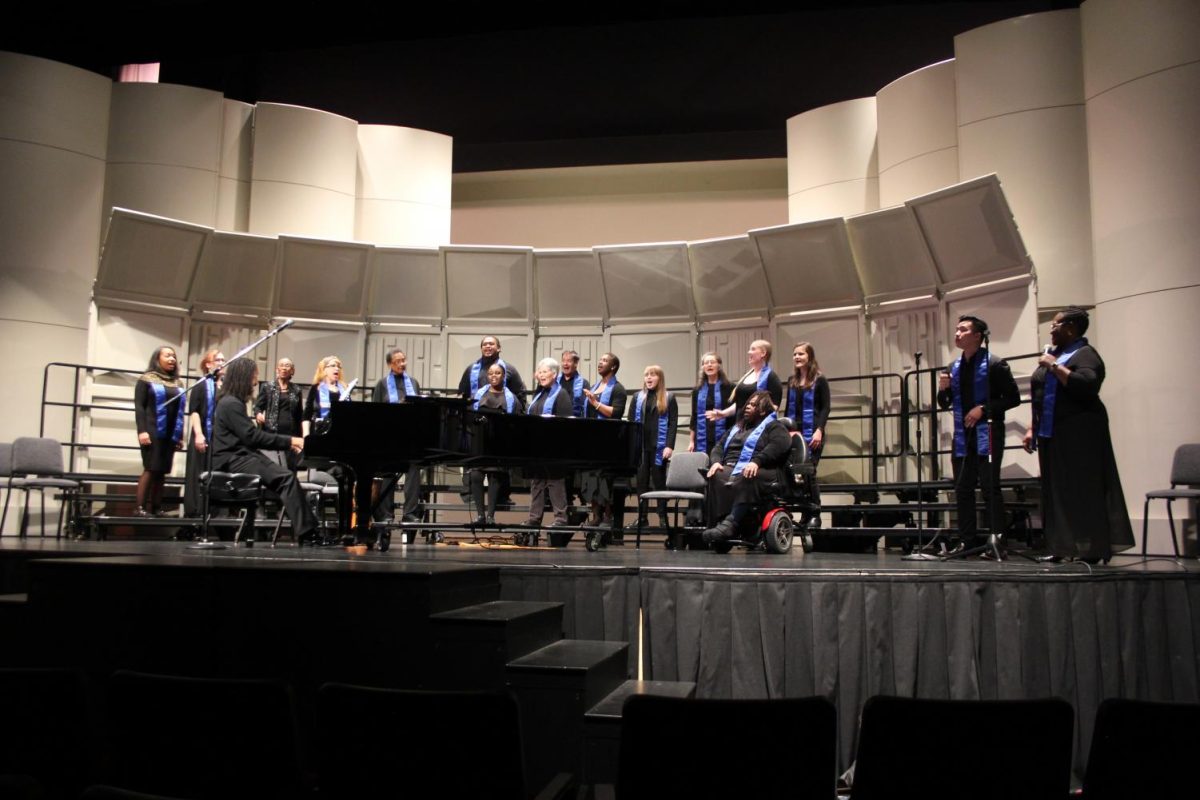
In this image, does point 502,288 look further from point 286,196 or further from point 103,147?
point 103,147

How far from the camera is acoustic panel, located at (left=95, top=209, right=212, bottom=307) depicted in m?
8.45

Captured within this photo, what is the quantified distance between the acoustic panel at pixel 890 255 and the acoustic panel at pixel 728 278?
94 cm

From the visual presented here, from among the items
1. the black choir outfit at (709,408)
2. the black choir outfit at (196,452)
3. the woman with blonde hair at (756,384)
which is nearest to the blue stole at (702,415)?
the black choir outfit at (709,408)

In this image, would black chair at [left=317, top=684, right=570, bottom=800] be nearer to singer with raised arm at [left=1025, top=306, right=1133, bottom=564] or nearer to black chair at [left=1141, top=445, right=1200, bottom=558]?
singer with raised arm at [left=1025, top=306, right=1133, bottom=564]

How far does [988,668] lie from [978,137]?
537cm

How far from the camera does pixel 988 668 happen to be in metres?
3.68

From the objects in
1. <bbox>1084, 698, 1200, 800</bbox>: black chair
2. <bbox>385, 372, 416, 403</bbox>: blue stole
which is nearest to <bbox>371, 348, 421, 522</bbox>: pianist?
<bbox>385, 372, 416, 403</bbox>: blue stole

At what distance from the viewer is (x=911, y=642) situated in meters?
Answer: 3.68

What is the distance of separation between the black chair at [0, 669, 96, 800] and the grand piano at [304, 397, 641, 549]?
3.26m

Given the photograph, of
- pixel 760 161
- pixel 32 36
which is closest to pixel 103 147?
pixel 32 36

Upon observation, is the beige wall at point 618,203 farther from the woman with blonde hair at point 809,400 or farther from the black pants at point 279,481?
the black pants at point 279,481

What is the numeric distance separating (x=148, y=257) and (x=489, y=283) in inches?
122

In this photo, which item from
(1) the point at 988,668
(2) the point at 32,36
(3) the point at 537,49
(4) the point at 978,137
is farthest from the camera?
(3) the point at 537,49

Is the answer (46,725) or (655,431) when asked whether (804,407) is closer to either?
(655,431)
